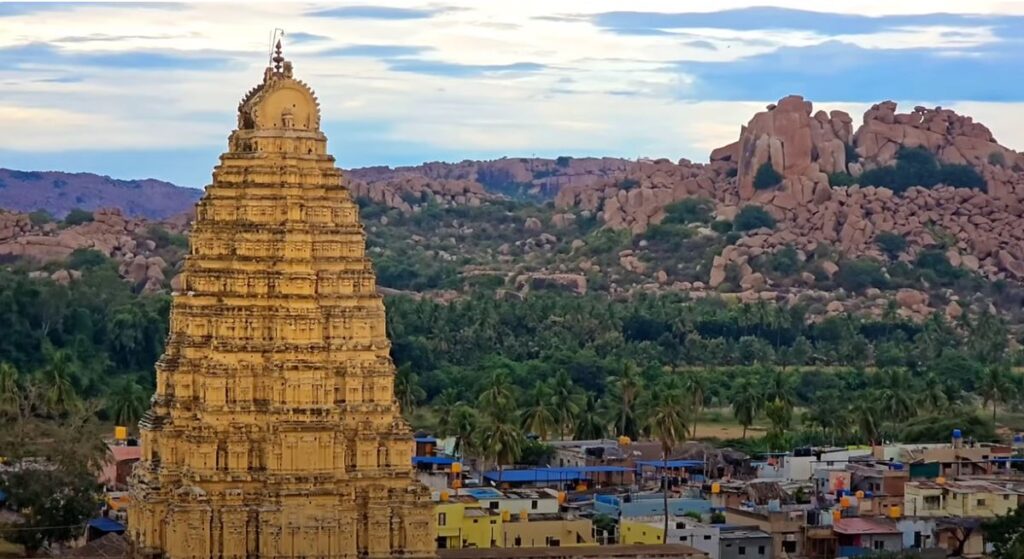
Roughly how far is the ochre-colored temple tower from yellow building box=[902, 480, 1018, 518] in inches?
791

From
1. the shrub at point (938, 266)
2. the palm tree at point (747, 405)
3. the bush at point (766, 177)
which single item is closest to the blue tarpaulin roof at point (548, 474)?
the palm tree at point (747, 405)

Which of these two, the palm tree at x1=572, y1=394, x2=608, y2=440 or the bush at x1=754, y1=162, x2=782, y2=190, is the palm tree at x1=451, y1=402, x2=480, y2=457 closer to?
the palm tree at x1=572, y1=394, x2=608, y2=440

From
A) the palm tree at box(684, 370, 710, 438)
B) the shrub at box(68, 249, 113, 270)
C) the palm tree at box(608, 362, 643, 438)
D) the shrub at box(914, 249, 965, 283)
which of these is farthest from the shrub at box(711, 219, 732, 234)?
the palm tree at box(608, 362, 643, 438)

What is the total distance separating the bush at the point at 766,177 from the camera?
19425cm

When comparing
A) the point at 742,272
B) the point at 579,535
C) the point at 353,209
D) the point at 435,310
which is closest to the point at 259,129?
the point at 353,209

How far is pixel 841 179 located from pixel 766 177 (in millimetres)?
5895

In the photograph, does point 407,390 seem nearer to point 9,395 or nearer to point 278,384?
point 9,395

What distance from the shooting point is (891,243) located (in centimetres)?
17988

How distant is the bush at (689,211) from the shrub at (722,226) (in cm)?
226

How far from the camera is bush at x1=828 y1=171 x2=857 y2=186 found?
194m

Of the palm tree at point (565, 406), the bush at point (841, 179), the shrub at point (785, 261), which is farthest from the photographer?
the bush at point (841, 179)

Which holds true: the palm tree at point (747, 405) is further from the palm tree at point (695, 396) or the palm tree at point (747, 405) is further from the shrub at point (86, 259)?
the shrub at point (86, 259)

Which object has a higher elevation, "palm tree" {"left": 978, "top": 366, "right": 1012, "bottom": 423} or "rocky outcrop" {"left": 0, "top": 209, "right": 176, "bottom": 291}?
"rocky outcrop" {"left": 0, "top": 209, "right": 176, "bottom": 291}

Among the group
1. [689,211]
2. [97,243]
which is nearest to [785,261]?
[689,211]
